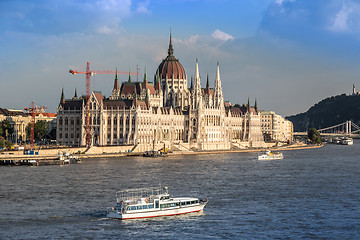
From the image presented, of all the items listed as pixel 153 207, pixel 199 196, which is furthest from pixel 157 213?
pixel 199 196

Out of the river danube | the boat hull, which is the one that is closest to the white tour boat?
the boat hull

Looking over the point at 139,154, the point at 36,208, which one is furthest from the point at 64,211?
the point at 139,154

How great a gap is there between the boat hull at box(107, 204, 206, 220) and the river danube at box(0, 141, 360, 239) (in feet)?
2.47

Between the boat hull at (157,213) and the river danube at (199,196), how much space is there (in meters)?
0.75

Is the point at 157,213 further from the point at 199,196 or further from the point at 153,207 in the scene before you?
the point at 199,196

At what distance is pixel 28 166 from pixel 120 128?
6685cm

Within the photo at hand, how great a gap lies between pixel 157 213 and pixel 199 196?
52.0ft

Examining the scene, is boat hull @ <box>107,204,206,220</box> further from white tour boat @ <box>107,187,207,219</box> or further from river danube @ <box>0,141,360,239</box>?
river danube @ <box>0,141,360,239</box>

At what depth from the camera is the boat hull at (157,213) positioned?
65188mm

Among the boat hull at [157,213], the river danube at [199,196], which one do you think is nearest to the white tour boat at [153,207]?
the boat hull at [157,213]

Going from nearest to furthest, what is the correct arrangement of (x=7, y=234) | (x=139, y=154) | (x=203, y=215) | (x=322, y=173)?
1. (x=7, y=234)
2. (x=203, y=215)
3. (x=322, y=173)
4. (x=139, y=154)

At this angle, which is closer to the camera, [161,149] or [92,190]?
[92,190]

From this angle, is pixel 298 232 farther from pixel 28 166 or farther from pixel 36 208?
pixel 28 166

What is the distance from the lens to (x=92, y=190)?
87.7 metres
